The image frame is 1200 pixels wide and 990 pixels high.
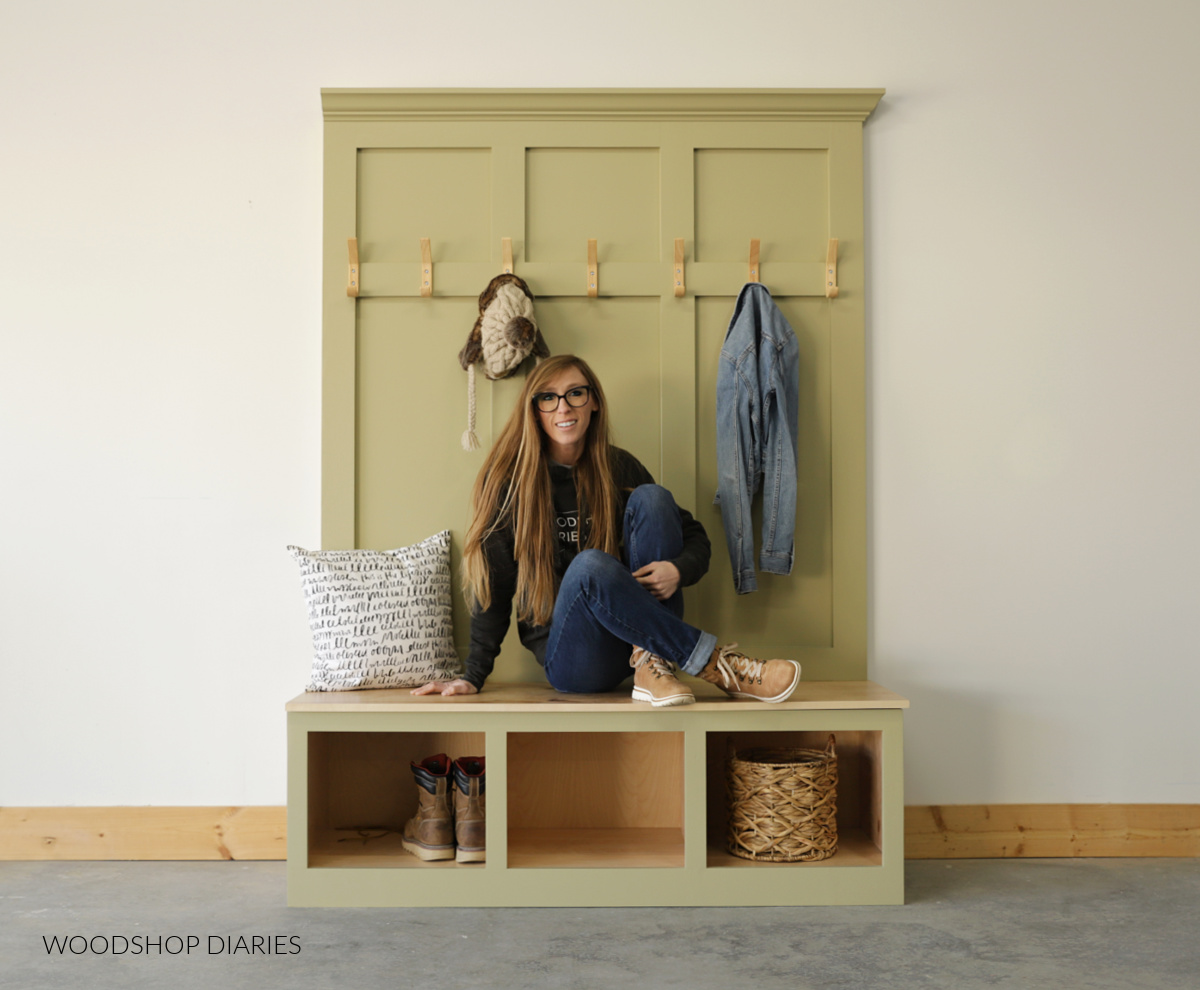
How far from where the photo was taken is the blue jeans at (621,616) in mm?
2090

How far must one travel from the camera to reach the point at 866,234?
2631mm

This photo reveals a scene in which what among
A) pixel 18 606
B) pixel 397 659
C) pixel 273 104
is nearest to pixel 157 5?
pixel 273 104

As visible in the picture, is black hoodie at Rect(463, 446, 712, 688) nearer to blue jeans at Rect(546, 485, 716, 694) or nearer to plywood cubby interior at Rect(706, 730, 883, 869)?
blue jeans at Rect(546, 485, 716, 694)

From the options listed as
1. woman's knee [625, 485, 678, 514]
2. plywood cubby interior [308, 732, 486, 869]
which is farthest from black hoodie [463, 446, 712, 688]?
plywood cubby interior [308, 732, 486, 869]

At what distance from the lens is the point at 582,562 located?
2.11 m

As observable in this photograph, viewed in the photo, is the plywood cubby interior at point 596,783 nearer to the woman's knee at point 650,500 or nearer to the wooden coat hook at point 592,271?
the woman's knee at point 650,500

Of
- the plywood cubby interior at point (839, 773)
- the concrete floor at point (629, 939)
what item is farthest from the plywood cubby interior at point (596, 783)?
the concrete floor at point (629, 939)

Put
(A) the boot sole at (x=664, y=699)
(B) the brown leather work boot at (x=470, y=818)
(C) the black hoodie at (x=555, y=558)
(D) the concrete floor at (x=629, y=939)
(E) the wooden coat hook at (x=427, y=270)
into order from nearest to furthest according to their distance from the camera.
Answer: (D) the concrete floor at (x=629, y=939)
(A) the boot sole at (x=664, y=699)
(B) the brown leather work boot at (x=470, y=818)
(C) the black hoodie at (x=555, y=558)
(E) the wooden coat hook at (x=427, y=270)

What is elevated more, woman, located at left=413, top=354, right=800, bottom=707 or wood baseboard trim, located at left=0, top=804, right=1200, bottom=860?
woman, located at left=413, top=354, right=800, bottom=707

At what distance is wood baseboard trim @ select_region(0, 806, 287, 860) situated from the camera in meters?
2.49

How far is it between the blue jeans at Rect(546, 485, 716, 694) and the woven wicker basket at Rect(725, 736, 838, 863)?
34 centimetres

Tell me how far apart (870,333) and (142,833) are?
2.32 meters

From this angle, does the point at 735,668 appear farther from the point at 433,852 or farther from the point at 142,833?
the point at 142,833

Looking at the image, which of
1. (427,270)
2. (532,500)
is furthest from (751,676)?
→ (427,270)
